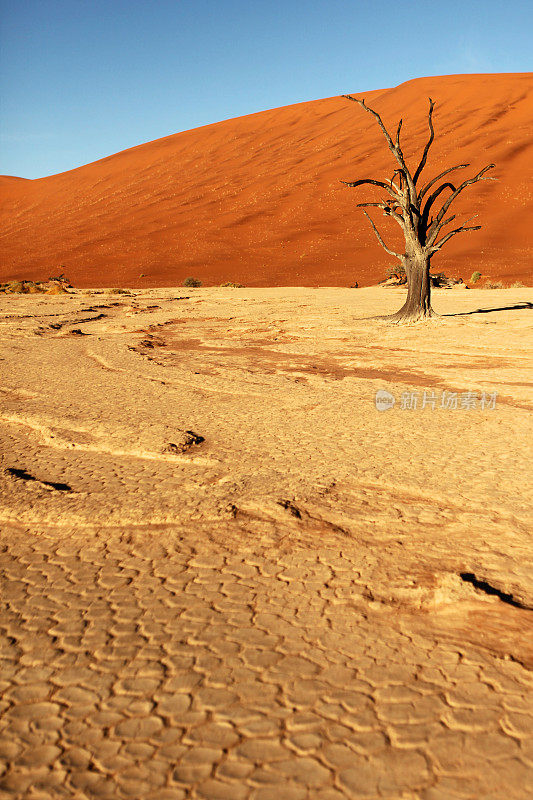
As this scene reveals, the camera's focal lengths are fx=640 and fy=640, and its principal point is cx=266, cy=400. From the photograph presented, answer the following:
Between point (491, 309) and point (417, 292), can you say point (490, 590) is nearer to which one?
point (417, 292)

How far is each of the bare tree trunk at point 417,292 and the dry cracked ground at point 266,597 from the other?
21.0 ft

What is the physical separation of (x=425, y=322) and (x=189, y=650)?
10821mm

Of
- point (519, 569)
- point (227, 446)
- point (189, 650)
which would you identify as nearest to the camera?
point (189, 650)

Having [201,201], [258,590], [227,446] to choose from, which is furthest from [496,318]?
[201,201]

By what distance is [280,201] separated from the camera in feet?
140

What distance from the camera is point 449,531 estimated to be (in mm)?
3170

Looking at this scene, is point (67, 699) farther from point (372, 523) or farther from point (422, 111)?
point (422, 111)

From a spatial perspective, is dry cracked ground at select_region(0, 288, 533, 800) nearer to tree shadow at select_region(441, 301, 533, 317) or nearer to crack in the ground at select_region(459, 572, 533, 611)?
crack in the ground at select_region(459, 572, 533, 611)

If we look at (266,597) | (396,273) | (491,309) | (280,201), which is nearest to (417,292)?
(491,309)

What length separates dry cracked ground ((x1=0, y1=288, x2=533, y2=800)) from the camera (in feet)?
5.71

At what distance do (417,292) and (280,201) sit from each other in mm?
31731

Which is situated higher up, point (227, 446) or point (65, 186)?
point (65, 186)

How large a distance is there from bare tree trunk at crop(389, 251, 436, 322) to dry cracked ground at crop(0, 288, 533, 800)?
21.0 feet

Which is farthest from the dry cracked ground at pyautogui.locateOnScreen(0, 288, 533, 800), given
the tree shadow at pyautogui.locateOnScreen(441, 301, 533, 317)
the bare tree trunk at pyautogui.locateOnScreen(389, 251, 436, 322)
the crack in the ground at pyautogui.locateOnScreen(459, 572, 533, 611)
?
the tree shadow at pyautogui.locateOnScreen(441, 301, 533, 317)
